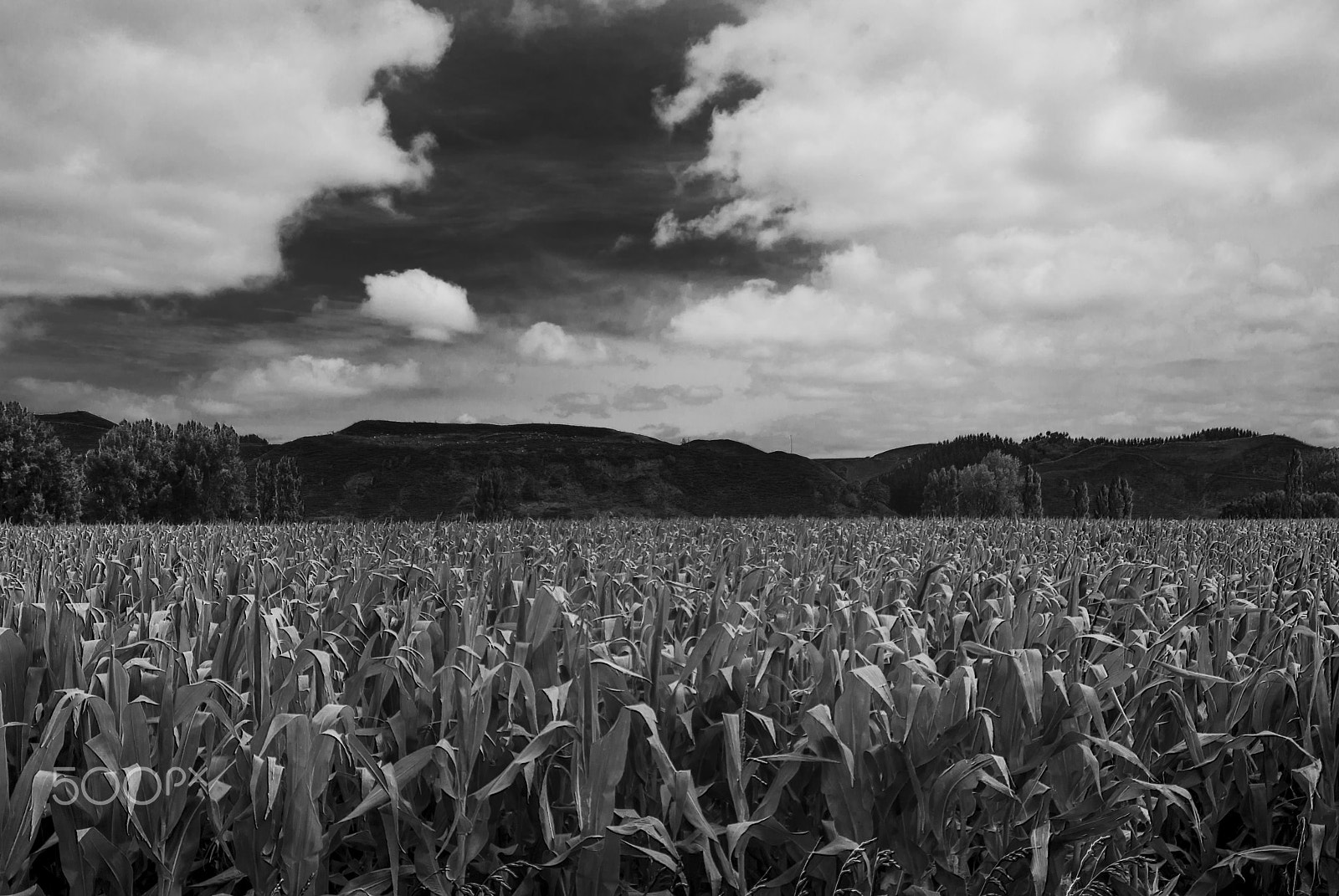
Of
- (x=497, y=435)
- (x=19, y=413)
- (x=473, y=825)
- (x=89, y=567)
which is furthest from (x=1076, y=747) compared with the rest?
(x=497, y=435)

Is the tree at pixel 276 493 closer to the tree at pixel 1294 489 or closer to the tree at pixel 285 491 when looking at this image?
the tree at pixel 285 491

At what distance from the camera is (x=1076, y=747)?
9.81 feet

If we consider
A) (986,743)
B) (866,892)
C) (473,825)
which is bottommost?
(866,892)

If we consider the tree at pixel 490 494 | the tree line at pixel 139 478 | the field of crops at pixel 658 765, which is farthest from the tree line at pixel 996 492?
the field of crops at pixel 658 765

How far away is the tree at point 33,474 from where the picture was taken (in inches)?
2692

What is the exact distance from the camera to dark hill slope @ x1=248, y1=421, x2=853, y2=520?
108 m

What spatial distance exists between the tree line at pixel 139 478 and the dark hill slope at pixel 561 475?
13.6 metres

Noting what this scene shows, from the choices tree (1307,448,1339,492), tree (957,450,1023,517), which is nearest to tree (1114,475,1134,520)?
tree (957,450,1023,517)

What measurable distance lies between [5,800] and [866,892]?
2.62 m

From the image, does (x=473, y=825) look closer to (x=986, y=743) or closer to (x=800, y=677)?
(x=800, y=677)

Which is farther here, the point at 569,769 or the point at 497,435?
the point at 497,435

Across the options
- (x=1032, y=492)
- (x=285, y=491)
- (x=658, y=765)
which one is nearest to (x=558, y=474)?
(x=285, y=491)

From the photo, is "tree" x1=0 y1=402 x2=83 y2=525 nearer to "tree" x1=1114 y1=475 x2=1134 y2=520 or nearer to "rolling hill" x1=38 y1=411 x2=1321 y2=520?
"rolling hill" x1=38 y1=411 x2=1321 y2=520

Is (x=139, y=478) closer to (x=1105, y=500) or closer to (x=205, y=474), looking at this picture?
(x=205, y=474)
